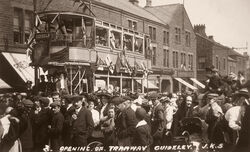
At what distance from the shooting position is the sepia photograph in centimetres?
504

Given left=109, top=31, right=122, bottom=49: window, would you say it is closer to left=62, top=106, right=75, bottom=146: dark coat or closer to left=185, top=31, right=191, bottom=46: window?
left=62, top=106, right=75, bottom=146: dark coat

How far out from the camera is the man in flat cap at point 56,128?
523 cm

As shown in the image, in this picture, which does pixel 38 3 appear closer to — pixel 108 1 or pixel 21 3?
pixel 21 3

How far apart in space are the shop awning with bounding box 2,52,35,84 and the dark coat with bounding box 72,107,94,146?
5023 mm

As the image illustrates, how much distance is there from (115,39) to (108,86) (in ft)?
6.28

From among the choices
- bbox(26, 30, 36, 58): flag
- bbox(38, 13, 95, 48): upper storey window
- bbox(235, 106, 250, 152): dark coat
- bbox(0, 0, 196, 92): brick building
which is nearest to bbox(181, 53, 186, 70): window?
bbox(0, 0, 196, 92): brick building

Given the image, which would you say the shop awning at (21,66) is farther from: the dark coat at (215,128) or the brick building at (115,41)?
the dark coat at (215,128)

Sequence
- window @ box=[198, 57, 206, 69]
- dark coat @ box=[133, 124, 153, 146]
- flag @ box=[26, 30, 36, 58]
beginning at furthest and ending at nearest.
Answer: window @ box=[198, 57, 206, 69], flag @ box=[26, 30, 36, 58], dark coat @ box=[133, 124, 153, 146]

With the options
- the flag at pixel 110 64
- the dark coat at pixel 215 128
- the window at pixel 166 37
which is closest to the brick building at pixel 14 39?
the flag at pixel 110 64

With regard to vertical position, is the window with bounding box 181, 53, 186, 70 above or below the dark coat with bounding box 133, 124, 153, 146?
above

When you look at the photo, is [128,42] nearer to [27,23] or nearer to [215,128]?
[27,23]

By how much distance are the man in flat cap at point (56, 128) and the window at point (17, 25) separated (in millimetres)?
6364

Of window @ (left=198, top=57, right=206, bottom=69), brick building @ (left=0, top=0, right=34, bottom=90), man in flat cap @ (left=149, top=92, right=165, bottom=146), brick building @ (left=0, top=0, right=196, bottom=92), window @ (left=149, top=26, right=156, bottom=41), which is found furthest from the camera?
window @ (left=149, top=26, right=156, bottom=41)

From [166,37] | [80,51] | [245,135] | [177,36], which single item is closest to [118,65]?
[80,51]
